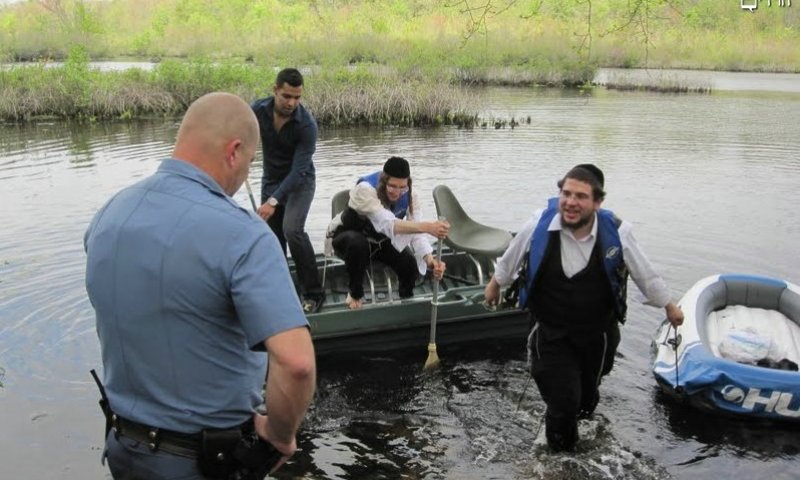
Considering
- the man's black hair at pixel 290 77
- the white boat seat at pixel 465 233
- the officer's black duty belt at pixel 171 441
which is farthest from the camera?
the white boat seat at pixel 465 233

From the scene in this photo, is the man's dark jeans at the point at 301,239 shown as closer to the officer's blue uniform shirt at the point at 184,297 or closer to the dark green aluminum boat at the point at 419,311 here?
the dark green aluminum boat at the point at 419,311

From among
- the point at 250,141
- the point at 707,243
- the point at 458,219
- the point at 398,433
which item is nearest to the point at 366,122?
the point at 707,243

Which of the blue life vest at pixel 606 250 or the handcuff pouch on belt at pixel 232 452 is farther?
the blue life vest at pixel 606 250

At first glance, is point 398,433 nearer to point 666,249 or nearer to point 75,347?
point 75,347

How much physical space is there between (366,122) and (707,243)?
43.4 feet

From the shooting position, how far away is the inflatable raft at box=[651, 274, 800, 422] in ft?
17.3

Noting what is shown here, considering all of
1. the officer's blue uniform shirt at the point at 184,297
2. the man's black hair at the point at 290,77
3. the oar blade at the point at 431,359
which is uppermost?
the man's black hair at the point at 290,77

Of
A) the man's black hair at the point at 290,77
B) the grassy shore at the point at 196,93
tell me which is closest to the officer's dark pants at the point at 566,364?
the man's black hair at the point at 290,77

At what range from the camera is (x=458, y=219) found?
717 centimetres

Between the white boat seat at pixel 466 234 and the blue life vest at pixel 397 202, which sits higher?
the blue life vest at pixel 397 202

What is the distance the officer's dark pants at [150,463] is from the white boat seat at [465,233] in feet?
15.2

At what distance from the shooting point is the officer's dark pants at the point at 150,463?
2.17 meters

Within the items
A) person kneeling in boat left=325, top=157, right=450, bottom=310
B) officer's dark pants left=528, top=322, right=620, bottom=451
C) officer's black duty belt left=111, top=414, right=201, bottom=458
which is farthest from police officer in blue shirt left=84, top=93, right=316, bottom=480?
person kneeling in boat left=325, top=157, right=450, bottom=310

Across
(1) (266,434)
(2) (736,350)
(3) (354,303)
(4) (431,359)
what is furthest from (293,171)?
(1) (266,434)
